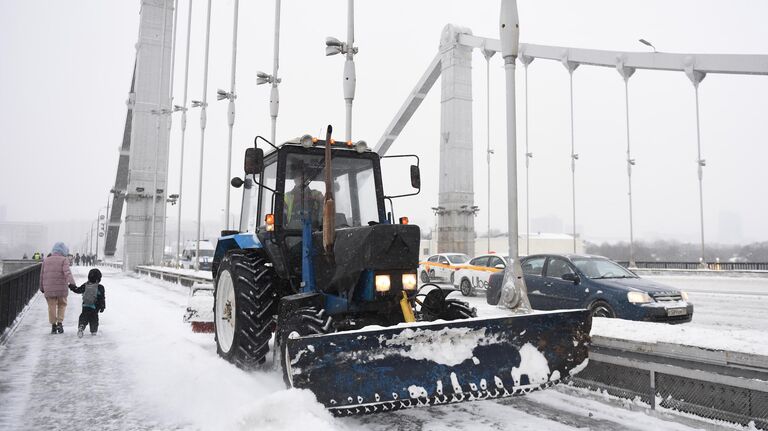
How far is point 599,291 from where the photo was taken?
9.33 meters

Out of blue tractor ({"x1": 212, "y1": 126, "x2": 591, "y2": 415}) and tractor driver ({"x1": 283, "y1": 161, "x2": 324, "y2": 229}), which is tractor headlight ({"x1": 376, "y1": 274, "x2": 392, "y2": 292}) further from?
Result: tractor driver ({"x1": 283, "y1": 161, "x2": 324, "y2": 229})

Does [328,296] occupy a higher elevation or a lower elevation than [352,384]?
higher

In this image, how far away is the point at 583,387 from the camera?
5.29m

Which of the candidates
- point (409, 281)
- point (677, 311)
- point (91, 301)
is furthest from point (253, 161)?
point (677, 311)

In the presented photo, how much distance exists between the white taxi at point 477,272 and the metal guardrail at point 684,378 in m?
11.6

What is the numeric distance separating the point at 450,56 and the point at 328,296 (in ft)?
137

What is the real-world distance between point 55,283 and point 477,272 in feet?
39.8

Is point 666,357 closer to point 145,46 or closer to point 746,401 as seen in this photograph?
point 746,401

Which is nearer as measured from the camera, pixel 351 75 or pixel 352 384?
pixel 352 384

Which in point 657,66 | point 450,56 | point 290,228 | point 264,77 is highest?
point 450,56

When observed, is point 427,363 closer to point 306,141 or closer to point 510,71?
point 306,141

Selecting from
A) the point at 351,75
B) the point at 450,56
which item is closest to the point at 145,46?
the point at 450,56

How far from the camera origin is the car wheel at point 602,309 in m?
9.15

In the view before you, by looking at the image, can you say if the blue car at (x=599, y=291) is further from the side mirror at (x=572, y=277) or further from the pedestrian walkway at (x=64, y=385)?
the pedestrian walkway at (x=64, y=385)
